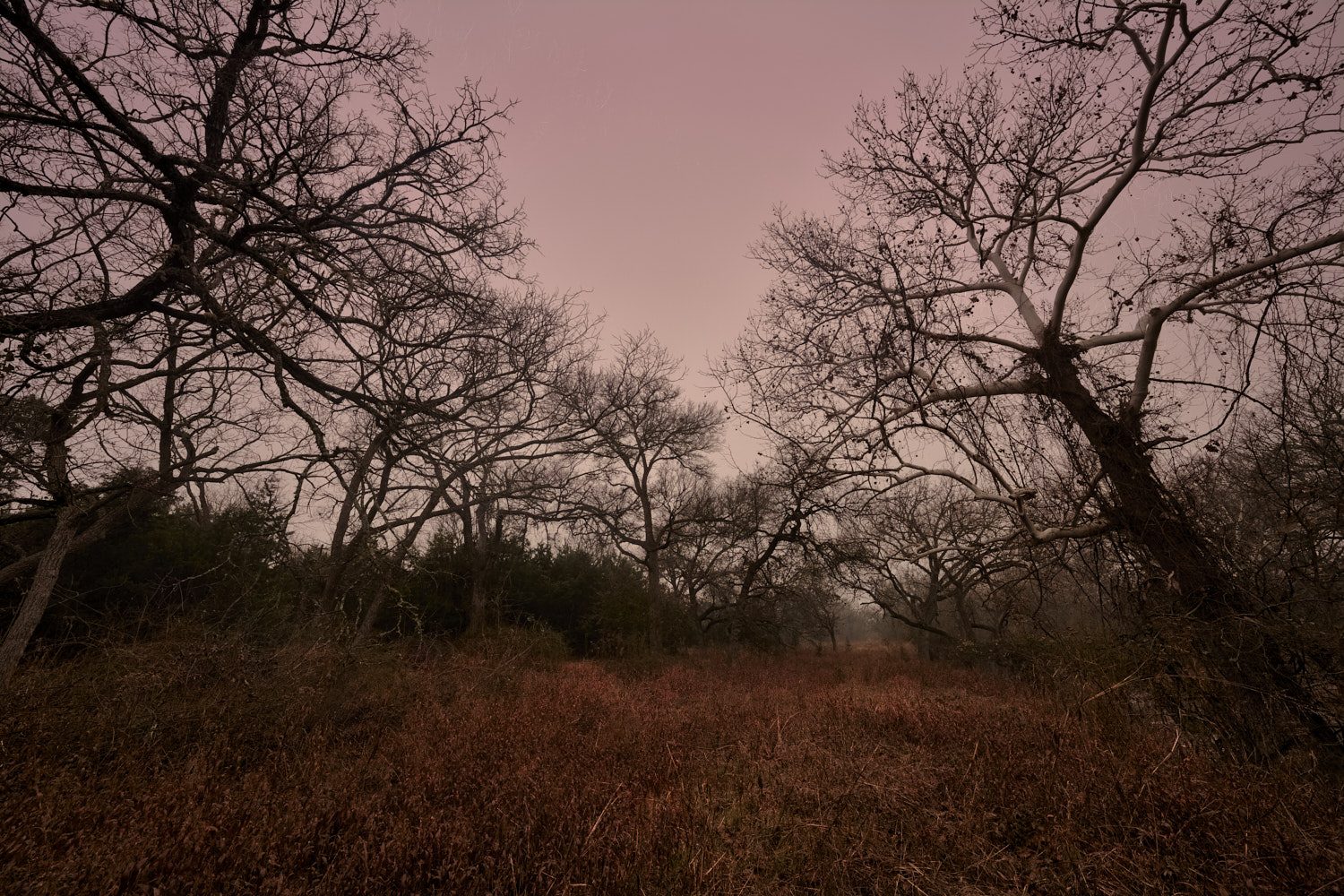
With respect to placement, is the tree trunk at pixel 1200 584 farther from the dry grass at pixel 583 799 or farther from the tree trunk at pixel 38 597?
the tree trunk at pixel 38 597

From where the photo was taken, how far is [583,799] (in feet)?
11.1

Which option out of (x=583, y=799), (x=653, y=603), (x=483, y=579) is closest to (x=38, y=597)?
(x=583, y=799)

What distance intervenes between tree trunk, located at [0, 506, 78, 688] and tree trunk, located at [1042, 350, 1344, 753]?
38.6 feet

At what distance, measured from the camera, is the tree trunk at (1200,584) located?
3496mm

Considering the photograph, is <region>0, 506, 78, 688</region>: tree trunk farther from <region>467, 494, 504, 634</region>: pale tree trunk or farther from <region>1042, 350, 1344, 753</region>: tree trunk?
<region>1042, 350, 1344, 753</region>: tree trunk

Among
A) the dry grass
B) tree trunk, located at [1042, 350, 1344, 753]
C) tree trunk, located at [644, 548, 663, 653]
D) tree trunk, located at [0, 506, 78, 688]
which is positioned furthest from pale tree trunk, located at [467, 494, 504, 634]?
tree trunk, located at [1042, 350, 1344, 753]

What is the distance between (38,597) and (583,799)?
818 cm

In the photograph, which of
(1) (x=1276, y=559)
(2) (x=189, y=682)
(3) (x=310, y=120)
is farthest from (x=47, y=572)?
(1) (x=1276, y=559)

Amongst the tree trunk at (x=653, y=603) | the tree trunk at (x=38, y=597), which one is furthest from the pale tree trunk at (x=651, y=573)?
the tree trunk at (x=38, y=597)

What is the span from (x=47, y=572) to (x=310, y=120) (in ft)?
24.2

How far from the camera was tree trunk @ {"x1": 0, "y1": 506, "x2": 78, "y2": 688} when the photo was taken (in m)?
5.75

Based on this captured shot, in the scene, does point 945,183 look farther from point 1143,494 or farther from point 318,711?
point 318,711

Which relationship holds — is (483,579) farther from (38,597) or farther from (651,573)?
(38,597)

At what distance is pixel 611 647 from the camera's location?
16453 millimetres
